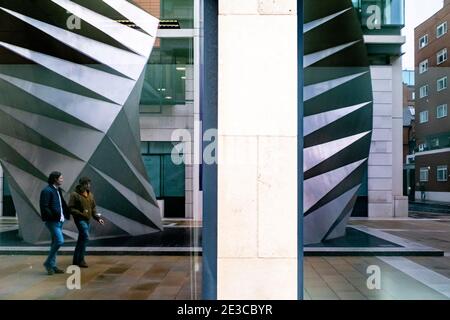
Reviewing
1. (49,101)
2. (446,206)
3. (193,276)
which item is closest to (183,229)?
(193,276)

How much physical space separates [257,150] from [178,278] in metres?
3.50

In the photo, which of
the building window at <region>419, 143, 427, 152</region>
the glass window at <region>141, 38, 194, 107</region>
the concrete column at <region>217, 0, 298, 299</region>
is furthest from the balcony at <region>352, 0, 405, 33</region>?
the glass window at <region>141, 38, 194, 107</region>

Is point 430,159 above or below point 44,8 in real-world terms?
below

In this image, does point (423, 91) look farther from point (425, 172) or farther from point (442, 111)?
point (425, 172)

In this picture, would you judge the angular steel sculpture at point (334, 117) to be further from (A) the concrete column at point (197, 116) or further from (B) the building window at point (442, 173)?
(A) the concrete column at point (197, 116)

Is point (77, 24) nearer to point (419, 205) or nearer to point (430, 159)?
point (430, 159)

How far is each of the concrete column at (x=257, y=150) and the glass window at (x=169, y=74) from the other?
87.8 inches

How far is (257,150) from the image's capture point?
4.36 metres

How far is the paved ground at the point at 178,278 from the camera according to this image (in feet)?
19.2

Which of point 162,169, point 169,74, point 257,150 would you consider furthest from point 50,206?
point 257,150

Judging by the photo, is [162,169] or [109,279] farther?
[162,169]

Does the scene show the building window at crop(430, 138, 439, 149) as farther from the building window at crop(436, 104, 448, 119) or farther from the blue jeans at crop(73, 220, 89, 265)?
the blue jeans at crop(73, 220, 89, 265)
